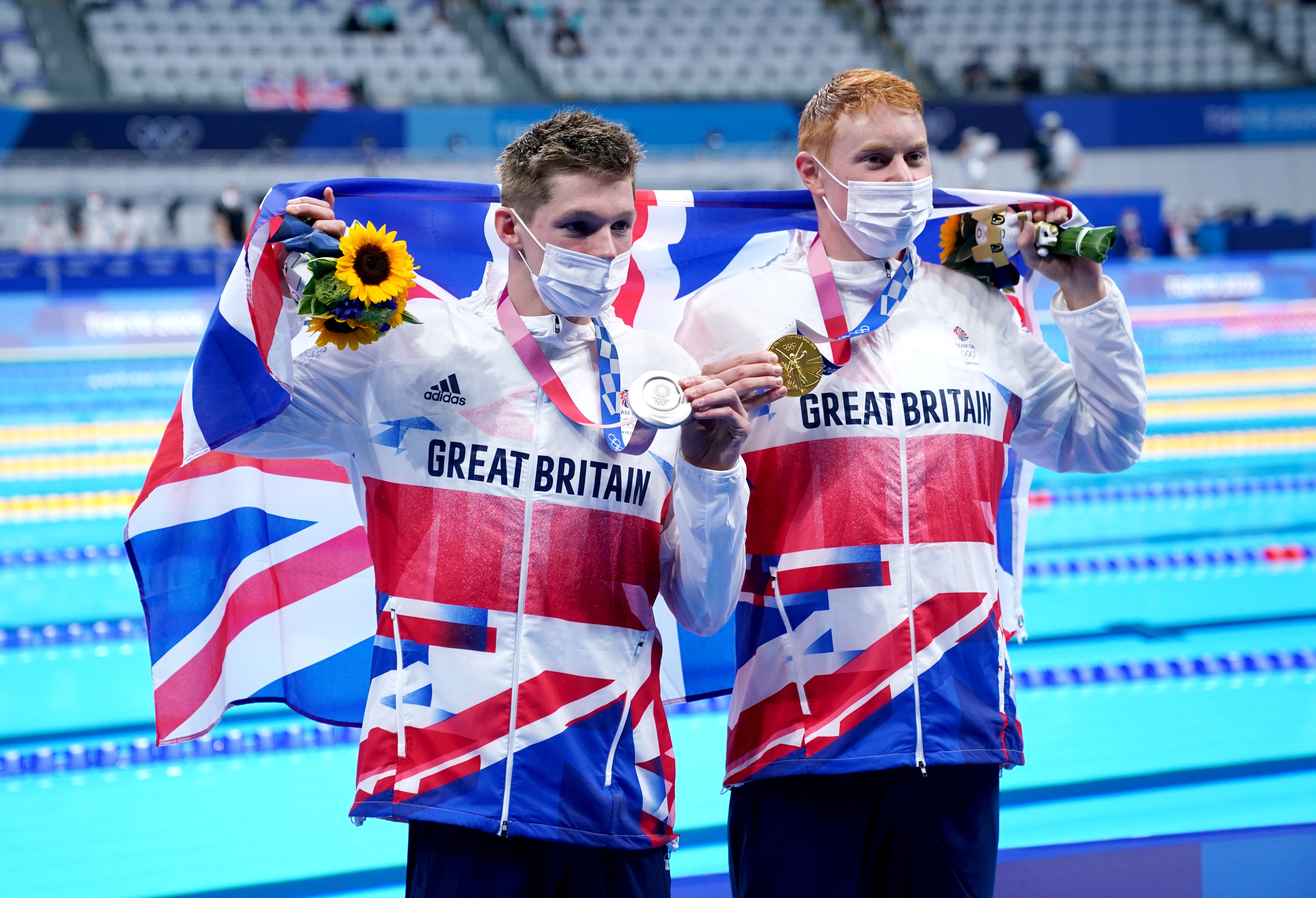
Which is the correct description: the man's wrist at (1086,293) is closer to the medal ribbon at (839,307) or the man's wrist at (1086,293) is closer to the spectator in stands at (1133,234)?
the medal ribbon at (839,307)

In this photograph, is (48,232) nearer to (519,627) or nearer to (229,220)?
(229,220)

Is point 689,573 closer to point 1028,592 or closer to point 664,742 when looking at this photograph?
point 664,742

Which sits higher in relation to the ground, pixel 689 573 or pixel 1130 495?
pixel 1130 495

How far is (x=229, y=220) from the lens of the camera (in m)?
16.8

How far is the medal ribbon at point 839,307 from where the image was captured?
2.11 metres

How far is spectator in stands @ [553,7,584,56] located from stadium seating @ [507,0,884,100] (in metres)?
0.08

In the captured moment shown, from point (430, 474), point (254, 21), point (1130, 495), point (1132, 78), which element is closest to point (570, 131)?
point (430, 474)

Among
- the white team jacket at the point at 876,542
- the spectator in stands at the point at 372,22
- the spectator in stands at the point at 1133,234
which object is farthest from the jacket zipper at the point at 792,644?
the spectator in stands at the point at 372,22

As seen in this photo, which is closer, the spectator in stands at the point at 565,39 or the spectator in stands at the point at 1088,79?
the spectator in stands at the point at 565,39

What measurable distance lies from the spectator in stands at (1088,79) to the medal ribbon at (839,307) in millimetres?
21325

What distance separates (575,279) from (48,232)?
17043 millimetres

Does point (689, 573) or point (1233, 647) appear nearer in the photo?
point (689, 573)

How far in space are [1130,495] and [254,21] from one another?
56.4 feet

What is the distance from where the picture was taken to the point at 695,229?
107 inches
